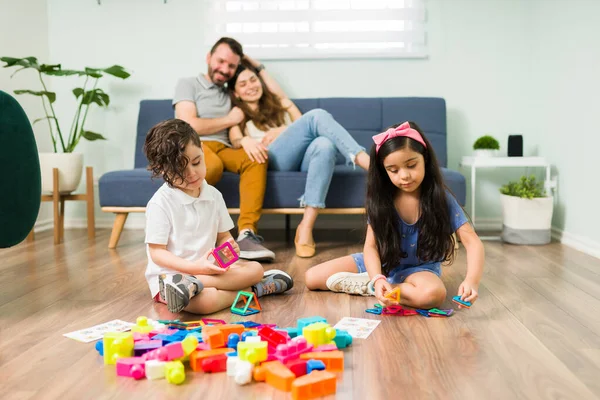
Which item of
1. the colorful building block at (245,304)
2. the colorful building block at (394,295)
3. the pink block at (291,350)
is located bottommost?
the colorful building block at (245,304)

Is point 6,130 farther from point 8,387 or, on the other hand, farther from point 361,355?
point 361,355

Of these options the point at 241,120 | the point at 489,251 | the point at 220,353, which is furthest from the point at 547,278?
the point at 241,120

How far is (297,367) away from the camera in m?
1.24

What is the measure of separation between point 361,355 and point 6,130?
1.16 meters

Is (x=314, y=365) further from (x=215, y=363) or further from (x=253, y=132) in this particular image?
(x=253, y=132)

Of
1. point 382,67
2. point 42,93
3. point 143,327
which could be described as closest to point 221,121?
point 42,93

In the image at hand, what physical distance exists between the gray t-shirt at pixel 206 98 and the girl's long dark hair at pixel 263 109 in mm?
62

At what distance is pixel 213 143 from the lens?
3129mm

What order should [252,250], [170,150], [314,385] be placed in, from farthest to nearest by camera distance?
[252,250] → [170,150] → [314,385]

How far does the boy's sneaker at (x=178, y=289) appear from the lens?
5.59 ft

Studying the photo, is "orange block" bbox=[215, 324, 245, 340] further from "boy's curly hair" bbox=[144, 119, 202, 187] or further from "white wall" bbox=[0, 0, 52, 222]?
"white wall" bbox=[0, 0, 52, 222]

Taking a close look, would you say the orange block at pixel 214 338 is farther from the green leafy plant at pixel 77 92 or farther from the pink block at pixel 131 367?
the green leafy plant at pixel 77 92

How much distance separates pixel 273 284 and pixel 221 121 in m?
1.39

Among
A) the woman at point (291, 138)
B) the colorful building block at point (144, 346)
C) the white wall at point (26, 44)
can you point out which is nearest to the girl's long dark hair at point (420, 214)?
the colorful building block at point (144, 346)
